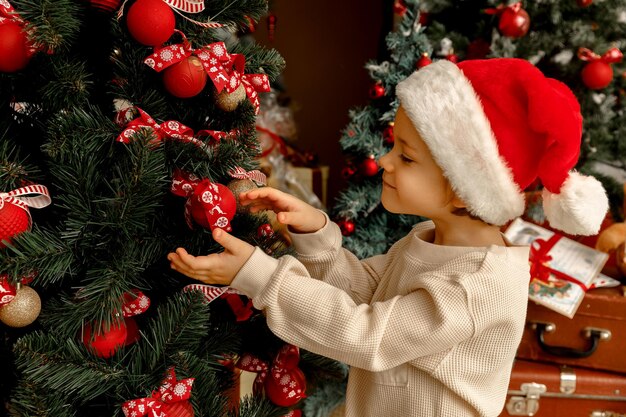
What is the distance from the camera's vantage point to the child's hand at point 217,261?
28.3 inches

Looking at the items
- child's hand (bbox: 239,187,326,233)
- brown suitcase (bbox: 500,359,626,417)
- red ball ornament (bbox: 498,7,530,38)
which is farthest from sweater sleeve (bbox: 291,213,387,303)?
red ball ornament (bbox: 498,7,530,38)

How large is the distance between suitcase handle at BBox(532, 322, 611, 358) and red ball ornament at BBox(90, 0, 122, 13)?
1.22 metres

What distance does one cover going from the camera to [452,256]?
2.77 feet

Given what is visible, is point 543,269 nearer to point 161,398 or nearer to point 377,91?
point 377,91

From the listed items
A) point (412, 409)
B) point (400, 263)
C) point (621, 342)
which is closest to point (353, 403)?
point (412, 409)

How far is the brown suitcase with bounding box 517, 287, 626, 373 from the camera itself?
1.41 meters

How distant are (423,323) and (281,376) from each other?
0.26 meters

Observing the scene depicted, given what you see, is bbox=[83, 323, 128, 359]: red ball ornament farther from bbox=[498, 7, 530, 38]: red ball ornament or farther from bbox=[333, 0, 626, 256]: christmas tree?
bbox=[498, 7, 530, 38]: red ball ornament

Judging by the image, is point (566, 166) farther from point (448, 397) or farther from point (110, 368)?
point (110, 368)

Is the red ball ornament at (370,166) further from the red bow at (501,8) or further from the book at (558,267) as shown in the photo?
the red bow at (501,8)

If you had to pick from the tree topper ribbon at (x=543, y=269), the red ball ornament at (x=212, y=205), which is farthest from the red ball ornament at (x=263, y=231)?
the tree topper ribbon at (x=543, y=269)

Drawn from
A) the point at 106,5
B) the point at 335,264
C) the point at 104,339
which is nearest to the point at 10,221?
the point at 104,339

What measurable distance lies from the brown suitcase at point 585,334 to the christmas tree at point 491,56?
28 cm

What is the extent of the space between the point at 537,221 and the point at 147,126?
1235mm
